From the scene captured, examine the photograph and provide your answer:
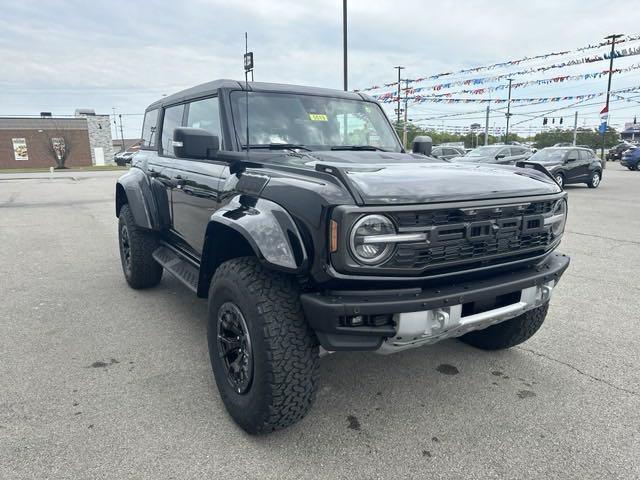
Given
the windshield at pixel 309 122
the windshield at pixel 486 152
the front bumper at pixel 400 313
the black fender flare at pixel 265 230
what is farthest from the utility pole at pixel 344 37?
the front bumper at pixel 400 313

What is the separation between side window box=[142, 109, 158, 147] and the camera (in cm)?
461

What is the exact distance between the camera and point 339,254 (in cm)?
200

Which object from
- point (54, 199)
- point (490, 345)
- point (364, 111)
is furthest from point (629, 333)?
point (54, 199)

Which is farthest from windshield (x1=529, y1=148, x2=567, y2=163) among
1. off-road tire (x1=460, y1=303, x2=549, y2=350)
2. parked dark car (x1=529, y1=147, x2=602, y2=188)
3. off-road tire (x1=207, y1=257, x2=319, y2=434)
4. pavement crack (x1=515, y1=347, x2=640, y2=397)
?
off-road tire (x1=207, y1=257, x2=319, y2=434)

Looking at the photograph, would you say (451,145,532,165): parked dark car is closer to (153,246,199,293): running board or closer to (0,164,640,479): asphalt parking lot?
(0,164,640,479): asphalt parking lot

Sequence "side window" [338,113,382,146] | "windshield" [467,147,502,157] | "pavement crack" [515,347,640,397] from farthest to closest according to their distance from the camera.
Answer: "windshield" [467,147,502,157]
"side window" [338,113,382,146]
"pavement crack" [515,347,640,397]

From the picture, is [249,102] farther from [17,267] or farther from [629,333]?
[17,267]

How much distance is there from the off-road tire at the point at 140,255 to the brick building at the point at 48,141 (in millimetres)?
50227

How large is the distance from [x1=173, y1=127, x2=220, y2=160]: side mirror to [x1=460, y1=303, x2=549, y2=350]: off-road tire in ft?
7.40

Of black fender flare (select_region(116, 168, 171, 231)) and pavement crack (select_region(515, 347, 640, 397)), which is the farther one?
black fender flare (select_region(116, 168, 171, 231))

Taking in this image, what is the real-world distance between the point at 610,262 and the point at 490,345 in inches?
143

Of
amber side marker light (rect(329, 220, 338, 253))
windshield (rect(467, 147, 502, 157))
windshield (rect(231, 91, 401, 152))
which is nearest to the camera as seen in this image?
amber side marker light (rect(329, 220, 338, 253))

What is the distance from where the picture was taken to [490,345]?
3.37m

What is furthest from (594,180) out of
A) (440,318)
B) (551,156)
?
(440,318)
